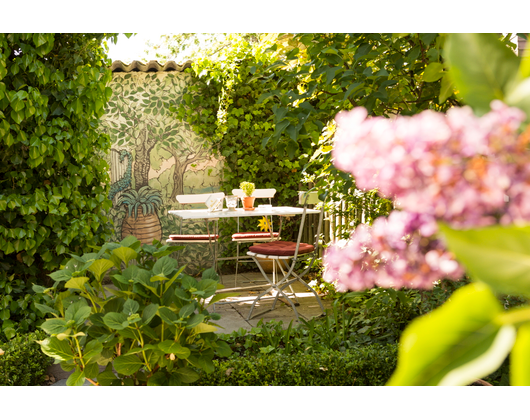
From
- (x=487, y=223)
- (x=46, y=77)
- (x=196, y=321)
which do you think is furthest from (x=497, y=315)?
(x=46, y=77)

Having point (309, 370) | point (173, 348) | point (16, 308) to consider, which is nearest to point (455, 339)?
point (173, 348)

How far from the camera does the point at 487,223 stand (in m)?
0.22

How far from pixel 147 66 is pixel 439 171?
5755mm

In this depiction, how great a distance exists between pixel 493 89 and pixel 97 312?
1.84 metres

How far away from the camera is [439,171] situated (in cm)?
23

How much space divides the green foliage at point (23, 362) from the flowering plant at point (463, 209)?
2.43 metres

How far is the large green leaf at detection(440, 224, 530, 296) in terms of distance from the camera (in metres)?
0.20

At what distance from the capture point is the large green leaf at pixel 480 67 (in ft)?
0.81

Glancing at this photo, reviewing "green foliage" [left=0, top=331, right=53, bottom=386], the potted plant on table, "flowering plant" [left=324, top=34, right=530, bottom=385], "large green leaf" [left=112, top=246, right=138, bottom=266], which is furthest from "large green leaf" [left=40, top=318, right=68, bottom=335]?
the potted plant on table

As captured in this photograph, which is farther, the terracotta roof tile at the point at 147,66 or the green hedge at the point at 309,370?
the terracotta roof tile at the point at 147,66

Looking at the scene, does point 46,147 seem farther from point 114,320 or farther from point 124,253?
point 114,320

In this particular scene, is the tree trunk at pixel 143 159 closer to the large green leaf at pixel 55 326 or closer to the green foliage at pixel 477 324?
the large green leaf at pixel 55 326

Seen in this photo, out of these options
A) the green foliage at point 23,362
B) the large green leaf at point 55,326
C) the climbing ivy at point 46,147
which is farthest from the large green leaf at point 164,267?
the climbing ivy at point 46,147
